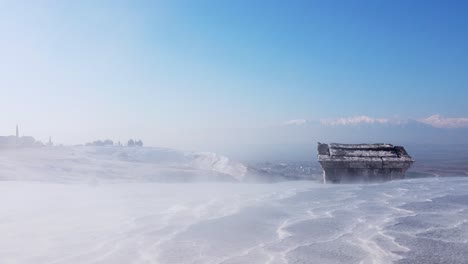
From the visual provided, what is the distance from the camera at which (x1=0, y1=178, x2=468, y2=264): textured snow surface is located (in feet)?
15.9

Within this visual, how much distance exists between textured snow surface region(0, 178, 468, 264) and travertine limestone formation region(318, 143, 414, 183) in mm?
3145

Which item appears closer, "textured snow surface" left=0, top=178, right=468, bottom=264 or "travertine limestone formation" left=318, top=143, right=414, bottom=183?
"textured snow surface" left=0, top=178, right=468, bottom=264

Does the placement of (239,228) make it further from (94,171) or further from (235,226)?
(94,171)

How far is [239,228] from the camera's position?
639 cm

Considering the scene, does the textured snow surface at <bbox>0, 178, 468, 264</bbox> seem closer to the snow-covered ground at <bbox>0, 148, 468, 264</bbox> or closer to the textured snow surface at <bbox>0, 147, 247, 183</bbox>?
the snow-covered ground at <bbox>0, 148, 468, 264</bbox>

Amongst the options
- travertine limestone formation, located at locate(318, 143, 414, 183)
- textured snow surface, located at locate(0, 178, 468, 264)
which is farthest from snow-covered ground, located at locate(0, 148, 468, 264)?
travertine limestone formation, located at locate(318, 143, 414, 183)

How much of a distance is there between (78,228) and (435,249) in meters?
5.63

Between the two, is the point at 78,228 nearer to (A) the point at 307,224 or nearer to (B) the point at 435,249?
(A) the point at 307,224

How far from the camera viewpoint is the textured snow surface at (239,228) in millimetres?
4840

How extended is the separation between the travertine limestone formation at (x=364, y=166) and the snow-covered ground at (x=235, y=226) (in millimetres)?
1670

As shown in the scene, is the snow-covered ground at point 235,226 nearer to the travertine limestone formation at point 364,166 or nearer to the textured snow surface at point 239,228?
the textured snow surface at point 239,228

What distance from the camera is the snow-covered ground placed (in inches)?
191

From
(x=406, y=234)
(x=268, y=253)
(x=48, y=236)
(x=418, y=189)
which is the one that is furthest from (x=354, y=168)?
(x=48, y=236)

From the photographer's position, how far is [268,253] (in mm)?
4875
